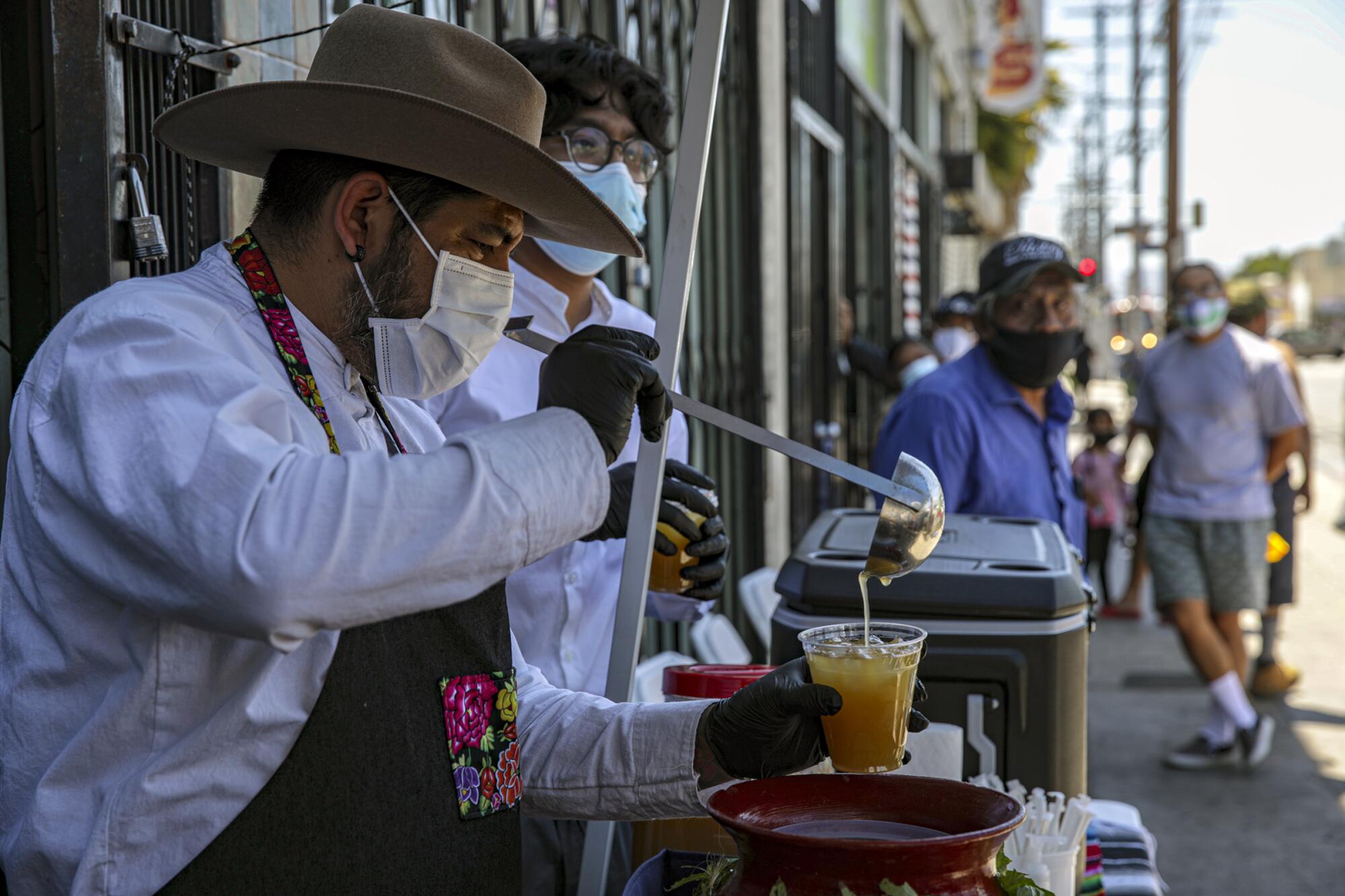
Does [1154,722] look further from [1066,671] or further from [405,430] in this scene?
[405,430]

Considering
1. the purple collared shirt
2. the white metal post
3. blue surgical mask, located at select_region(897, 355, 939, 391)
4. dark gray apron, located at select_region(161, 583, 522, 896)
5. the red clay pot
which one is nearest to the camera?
the red clay pot

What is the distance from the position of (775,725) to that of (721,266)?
4579 mm

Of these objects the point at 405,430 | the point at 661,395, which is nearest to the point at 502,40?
the point at 405,430

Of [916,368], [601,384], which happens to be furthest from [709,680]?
[916,368]

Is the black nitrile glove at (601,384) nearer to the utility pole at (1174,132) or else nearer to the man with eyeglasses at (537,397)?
the man with eyeglasses at (537,397)

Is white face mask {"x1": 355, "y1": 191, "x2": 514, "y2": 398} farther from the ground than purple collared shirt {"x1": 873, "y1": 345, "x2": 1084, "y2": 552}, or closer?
farther from the ground

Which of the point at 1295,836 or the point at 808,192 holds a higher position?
the point at 808,192

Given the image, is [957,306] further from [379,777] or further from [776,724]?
[379,777]

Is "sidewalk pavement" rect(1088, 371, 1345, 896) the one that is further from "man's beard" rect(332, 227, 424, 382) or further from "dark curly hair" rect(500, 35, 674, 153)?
"man's beard" rect(332, 227, 424, 382)

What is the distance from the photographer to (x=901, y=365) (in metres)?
8.49

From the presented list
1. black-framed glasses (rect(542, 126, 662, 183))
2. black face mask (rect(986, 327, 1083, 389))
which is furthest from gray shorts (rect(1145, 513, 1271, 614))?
black-framed glasses (rect(542, 126, 662, 183))

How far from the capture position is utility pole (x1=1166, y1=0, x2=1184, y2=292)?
1602cm

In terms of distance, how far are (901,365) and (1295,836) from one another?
385cm

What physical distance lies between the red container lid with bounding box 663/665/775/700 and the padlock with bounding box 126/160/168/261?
44.7 inches
